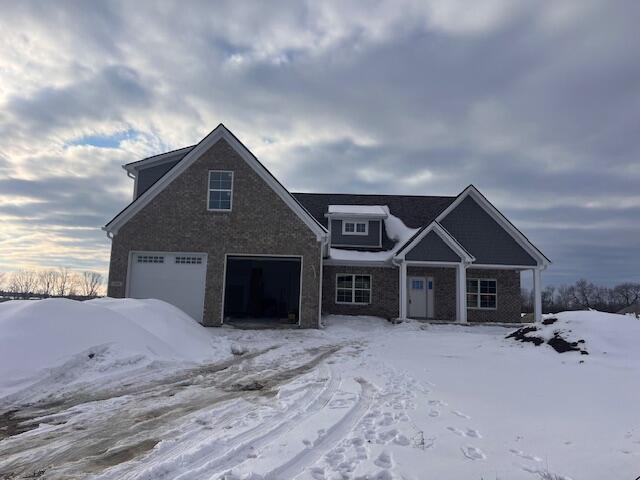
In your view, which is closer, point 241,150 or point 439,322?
point 241,150

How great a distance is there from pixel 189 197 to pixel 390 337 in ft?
32.1

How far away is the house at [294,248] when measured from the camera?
1705 cm

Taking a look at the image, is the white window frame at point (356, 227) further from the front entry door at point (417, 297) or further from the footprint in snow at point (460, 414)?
the footprint in snow at point (460, 414)

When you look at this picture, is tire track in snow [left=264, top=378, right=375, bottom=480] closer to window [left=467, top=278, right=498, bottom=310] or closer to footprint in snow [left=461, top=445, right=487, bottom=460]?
footprint in snow [left=461, top=445, right=487, bottom=460]

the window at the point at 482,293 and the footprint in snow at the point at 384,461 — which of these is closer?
the footprint in snow at the point at 384,461

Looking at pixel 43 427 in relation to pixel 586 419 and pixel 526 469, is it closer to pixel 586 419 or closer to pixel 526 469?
pixel 526 469

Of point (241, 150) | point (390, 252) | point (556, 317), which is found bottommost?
point (556, 317)

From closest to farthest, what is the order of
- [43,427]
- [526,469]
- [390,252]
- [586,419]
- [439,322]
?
[526,469]
[43,427]
[586,419]
[439,322]
[390,252]

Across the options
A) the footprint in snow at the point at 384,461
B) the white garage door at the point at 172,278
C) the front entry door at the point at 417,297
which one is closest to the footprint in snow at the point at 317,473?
the footprint in snow at the point at 384,461

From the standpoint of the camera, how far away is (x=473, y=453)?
4.29m

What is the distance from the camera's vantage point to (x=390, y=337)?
51.3 feet

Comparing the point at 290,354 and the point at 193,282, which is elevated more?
the point at 193,282

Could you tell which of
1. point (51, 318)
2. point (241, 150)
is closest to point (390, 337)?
point (241, 150)

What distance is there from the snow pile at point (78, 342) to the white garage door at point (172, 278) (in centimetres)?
587
